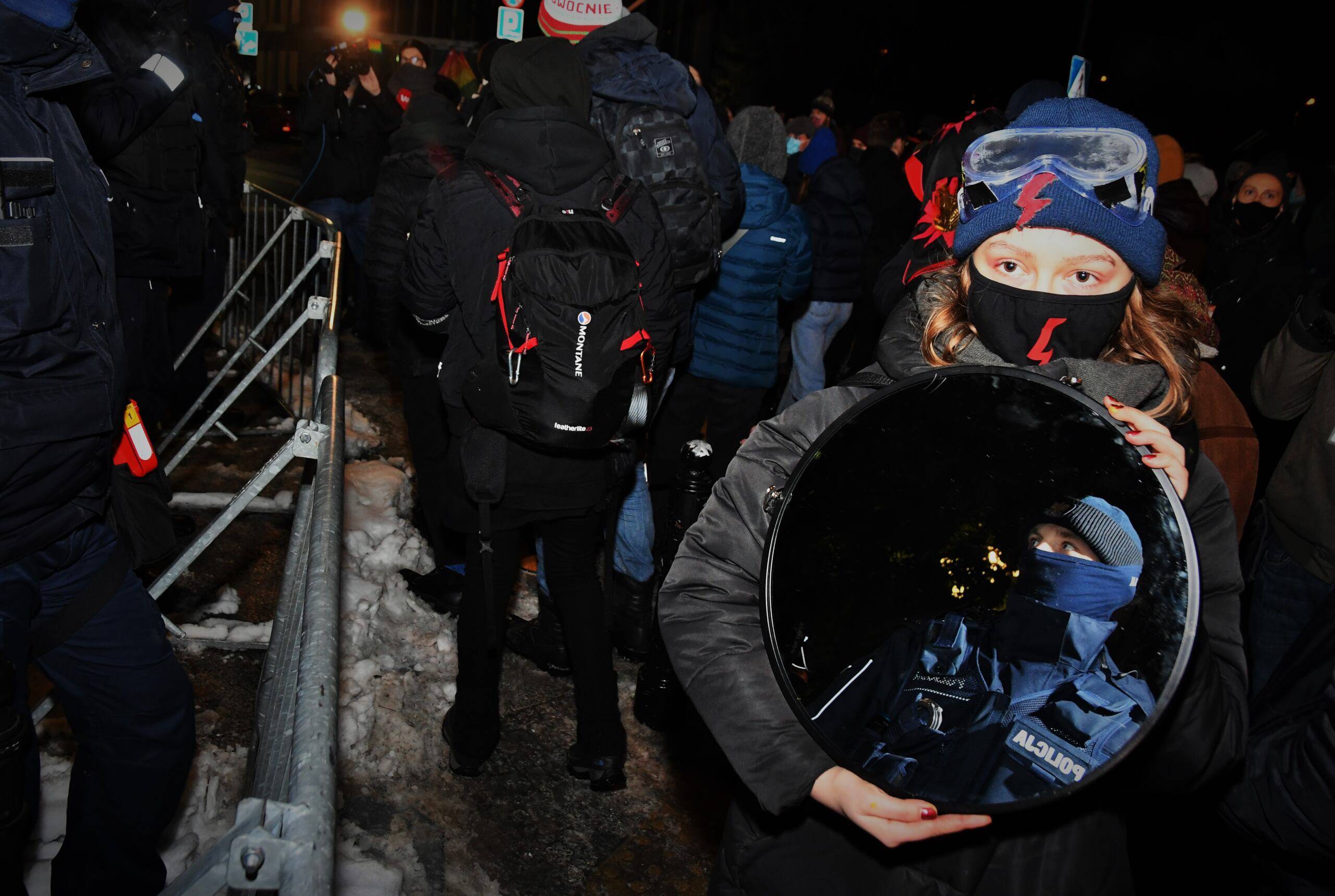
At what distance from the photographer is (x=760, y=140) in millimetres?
5125

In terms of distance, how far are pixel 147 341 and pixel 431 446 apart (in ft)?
6.24

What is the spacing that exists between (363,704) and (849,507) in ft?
9.97

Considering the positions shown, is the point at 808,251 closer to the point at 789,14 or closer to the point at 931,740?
the point at 931,740

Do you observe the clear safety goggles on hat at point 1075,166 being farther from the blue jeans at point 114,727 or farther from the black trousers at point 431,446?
the black trousers at point 431,446

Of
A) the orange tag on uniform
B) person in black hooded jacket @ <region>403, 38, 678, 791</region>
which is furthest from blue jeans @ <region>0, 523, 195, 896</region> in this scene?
person in black hooded jacket @ <region>403, 38, 678, 791</region>

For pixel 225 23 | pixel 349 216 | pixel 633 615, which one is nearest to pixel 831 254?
pixel 633 615

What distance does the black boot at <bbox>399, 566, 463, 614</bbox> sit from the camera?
15.5 ft

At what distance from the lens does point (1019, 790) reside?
1311 mm

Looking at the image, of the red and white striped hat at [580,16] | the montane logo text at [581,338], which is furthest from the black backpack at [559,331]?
the red and white striped hat at [580,16]

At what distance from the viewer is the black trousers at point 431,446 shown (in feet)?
15.1

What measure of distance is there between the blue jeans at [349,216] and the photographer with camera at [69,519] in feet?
19.9

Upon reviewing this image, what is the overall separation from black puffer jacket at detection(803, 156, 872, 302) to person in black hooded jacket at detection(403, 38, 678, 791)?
2941mm

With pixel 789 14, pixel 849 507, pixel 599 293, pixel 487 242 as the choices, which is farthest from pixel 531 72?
pixel 789 14

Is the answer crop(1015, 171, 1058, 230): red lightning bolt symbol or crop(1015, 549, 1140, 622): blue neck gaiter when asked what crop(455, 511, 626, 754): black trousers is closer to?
crop(1015, 171, 1058, 230): red lightning bolt symbol
